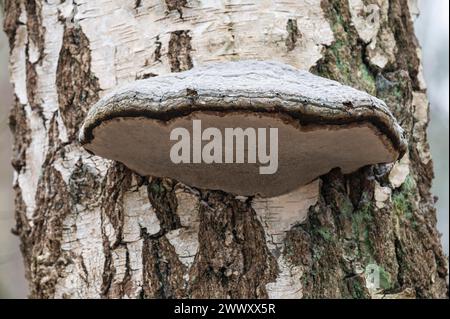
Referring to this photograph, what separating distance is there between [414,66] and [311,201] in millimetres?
801

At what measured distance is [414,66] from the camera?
2.86 m

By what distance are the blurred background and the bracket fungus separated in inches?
177

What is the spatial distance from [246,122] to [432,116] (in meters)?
6.49

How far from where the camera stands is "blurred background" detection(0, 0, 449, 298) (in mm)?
7468

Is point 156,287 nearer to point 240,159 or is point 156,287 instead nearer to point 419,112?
point 240,159

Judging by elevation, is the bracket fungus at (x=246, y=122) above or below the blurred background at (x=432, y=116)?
below

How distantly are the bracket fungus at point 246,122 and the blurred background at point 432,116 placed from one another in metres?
4.49

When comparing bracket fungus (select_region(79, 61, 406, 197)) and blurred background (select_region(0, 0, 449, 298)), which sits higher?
blurred background (select_region(0, 0, 449, 298))

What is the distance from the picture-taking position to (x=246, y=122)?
1873 mm

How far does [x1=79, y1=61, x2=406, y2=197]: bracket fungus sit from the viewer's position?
1.85m

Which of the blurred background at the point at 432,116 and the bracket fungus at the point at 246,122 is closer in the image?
the bracket fungus at the point at 246,122

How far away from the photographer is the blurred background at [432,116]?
7468 mm

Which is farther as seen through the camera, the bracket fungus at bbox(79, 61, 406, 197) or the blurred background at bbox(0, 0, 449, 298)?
the blurred background at bbox(0, 0, 449, 298)

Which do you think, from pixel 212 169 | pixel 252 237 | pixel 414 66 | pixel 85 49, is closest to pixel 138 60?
pixel 85 49
